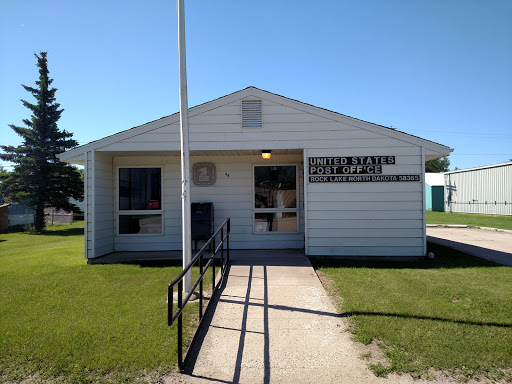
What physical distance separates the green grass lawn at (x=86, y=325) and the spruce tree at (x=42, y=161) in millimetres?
15484

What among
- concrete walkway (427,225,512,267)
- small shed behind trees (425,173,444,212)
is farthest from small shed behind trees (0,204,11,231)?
small shed behind trees (425,173,444,212)

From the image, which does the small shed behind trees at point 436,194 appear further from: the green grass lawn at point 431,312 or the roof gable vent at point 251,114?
the roof gable vent at point 251,114

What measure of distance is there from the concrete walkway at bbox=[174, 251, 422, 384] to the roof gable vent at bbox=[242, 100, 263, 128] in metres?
3.42

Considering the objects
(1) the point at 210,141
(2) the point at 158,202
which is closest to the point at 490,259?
(1) the point at 210,141

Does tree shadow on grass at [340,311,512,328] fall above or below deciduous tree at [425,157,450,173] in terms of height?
below

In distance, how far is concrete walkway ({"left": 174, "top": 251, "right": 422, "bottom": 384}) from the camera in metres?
2.81

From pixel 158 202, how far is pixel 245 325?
5.15 meters

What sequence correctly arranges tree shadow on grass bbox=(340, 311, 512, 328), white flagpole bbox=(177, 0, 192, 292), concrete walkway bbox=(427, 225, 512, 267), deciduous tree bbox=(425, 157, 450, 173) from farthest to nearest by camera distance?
deciduous tree bbox=(425, 157, 450, 173) → concrete walkway bbox=(427, 225, 512, 267) → white flagpole bbox=(177, 0, 192, 292) → tree shadow on grass bbox=(340, 311, 512, 328)

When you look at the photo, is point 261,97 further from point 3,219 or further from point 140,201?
point 3,219

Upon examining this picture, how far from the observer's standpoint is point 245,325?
149 inches

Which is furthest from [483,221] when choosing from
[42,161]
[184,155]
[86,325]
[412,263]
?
[42,161]

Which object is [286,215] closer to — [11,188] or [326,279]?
[326,279]

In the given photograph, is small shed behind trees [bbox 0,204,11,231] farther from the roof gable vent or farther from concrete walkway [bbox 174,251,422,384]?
concrete walkway [bbox 174,251,422,384]

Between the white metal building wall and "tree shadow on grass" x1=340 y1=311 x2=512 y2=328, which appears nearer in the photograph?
"tree shadow on grass" x1=340 y1=311 x2=512 y2=328
